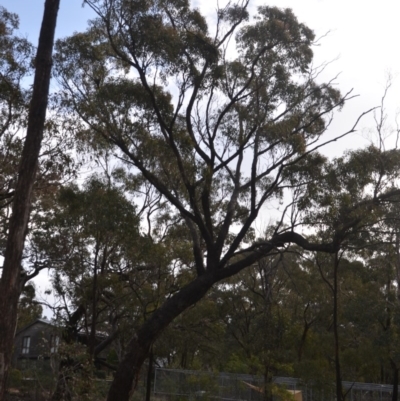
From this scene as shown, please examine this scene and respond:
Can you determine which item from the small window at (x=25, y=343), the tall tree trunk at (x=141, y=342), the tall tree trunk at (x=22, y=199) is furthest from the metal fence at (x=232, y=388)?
the small window at (x=25, y=343)

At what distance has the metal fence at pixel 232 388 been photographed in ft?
67.6

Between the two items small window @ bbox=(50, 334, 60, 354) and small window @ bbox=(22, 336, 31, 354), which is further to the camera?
small window @ bbox=(22, 336, 31, 354)

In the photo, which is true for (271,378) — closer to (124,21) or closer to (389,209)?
(389,209)

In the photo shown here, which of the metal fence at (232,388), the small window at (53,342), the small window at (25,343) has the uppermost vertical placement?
the small window at (25,343)

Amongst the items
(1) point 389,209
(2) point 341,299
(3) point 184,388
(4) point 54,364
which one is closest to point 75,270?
(4) point 54,364

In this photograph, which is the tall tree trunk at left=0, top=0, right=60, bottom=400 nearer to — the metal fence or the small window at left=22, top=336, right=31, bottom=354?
the metal fence

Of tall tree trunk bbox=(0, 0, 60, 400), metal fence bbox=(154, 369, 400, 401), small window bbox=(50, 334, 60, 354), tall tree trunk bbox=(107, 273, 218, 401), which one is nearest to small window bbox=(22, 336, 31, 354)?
metal fence bbox=(154, 369, 400, 401)

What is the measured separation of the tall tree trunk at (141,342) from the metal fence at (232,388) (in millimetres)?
5343

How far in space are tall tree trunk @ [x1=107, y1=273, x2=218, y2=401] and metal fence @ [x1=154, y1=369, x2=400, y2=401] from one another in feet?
17.5

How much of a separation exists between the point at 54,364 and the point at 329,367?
38.3 ft

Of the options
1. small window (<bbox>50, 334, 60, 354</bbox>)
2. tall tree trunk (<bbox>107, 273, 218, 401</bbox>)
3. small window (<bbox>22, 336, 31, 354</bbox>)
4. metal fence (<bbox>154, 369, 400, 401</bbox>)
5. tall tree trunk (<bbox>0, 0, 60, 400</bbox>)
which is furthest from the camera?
small window (<bbox>22, 336, 31, 354</bbox>)

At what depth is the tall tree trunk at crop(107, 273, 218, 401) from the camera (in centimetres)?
1532

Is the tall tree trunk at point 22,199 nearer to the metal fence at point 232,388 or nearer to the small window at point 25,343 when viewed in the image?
the metal fence at point 232,388

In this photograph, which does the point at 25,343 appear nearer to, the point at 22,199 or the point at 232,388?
the point at 232,388
